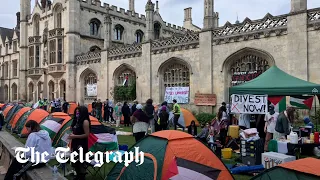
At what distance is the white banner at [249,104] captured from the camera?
1031 centimetres

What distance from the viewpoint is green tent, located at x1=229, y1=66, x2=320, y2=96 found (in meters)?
9.15

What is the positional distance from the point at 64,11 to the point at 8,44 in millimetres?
20970

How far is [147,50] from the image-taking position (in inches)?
865

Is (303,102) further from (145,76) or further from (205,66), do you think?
(145,76)

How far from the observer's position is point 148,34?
22156mm

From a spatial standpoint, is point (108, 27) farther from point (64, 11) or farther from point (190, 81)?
point (190, 81)

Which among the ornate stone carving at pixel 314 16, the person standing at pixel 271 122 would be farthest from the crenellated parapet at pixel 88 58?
the person standing at pixel 271 122

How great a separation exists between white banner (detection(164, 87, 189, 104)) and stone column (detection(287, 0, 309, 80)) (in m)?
6.93

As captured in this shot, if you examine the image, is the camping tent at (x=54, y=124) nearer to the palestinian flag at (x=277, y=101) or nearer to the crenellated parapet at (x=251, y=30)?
the palestinian flag at (x=277, y=101)

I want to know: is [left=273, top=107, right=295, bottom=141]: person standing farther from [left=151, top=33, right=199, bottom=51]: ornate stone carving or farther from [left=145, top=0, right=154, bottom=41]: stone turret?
[left=145, top=0, right=154, bottom=41]: stone turret

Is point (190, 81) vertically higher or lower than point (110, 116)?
higher

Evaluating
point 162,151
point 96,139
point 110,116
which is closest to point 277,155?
point 162,151

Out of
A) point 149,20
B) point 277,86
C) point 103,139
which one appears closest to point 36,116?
point 103,139

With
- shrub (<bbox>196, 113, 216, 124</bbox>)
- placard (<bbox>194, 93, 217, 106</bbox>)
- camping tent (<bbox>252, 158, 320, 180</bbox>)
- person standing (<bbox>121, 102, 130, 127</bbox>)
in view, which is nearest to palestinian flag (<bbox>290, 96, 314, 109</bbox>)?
shrub (<bbox>196, 113, 216, 124</bbox>)
